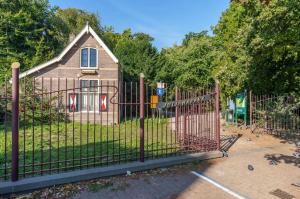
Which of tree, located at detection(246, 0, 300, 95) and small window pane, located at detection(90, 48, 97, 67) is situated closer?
tree, located at detection(246, 0, 300, 95)

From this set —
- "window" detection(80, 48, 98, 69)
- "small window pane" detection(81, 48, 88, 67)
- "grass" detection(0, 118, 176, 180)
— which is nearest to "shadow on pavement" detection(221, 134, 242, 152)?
"grass" detection(0, 118, 176, 180)

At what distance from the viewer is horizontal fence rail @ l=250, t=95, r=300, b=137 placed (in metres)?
11.3

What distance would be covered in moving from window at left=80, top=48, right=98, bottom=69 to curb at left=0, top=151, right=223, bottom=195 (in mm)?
12152

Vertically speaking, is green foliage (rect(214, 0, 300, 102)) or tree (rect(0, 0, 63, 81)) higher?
tree (rect(0, 0, 63, 81))

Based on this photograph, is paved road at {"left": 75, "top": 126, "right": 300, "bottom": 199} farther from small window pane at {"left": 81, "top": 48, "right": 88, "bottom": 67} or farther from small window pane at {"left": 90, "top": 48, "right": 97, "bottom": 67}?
small window pane at {"left": 81, "top": 48, "right": 88, "bottom": 67}

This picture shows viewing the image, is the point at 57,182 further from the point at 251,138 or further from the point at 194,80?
the point at 194,80

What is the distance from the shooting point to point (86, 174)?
5.57m

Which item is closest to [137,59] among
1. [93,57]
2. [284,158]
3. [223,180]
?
[93,57]

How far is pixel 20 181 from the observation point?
5062 millimetres

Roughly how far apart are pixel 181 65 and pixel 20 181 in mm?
22810

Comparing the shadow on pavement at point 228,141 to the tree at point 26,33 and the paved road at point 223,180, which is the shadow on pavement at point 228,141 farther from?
the tree at point 26,33

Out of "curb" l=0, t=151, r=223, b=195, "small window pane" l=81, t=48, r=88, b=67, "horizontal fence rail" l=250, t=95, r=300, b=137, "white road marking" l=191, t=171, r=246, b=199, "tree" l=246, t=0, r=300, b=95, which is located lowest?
"white road marking" l=191, t=171, r=246, b=199

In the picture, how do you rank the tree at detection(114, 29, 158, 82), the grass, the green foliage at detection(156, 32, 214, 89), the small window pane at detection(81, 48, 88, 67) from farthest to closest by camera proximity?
the tree at detection(114, 29, 158, 82), the green foliage at detection(156, 32, 214, 89), the small window pane at detection(81, 48, 88, 67), the grass

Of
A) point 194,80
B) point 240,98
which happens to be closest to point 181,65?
point 194,80
